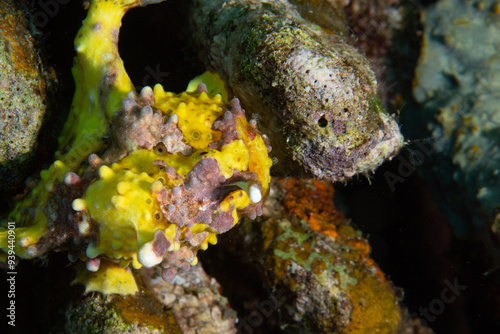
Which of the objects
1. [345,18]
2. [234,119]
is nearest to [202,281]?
[234,119]

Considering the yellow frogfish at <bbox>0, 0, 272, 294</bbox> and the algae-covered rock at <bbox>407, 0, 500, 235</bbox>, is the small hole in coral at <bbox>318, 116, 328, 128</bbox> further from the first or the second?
the algae-covered rock at <bbox>407, 0, 500, 235</bbox>

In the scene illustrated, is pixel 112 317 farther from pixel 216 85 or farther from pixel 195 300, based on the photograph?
pixel 216 85

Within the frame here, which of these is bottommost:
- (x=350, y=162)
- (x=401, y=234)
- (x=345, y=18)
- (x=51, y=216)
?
(x=401, y=234)

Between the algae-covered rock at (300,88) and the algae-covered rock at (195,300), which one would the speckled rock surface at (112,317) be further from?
the algae-covered rock at (300,88)

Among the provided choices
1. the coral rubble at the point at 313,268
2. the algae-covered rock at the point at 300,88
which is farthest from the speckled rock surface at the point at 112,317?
the algae-covered rock at the point at 300,88

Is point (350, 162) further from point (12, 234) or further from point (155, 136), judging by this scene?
point (12, 234)
